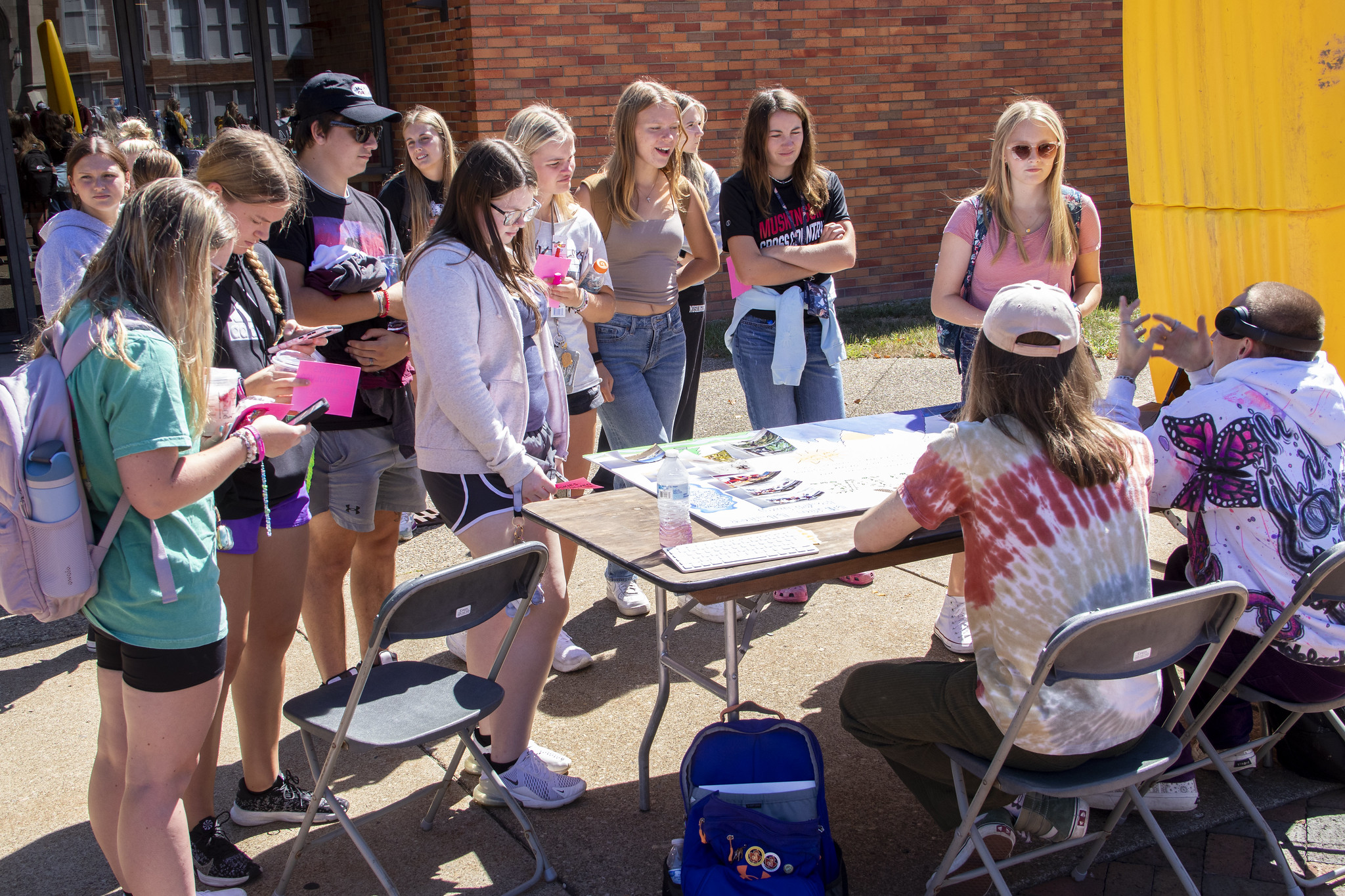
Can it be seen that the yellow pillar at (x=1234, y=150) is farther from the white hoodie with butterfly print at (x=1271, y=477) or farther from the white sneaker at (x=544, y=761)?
the white sneaker at (x=544, y=761)

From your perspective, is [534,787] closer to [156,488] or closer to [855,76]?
[156,488]

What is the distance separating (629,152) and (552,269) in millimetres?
919

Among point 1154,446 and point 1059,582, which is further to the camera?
point 1154,446

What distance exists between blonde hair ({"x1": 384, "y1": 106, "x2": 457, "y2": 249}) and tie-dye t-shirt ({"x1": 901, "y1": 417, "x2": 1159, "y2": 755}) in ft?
9.70

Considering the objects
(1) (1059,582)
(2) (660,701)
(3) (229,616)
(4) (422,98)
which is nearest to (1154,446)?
(1) (1059,582)

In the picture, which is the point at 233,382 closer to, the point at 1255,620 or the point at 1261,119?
the point at 1255,620

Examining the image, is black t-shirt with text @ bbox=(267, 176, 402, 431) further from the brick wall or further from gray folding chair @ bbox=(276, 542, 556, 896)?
the brick wall

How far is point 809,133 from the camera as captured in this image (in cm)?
459

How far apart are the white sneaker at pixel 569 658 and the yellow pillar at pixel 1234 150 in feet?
9.68

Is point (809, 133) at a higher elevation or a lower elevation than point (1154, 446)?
higher

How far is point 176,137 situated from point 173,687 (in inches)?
275

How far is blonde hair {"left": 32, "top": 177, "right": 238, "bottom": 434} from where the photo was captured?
221 cm

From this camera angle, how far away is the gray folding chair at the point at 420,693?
2.47 metres

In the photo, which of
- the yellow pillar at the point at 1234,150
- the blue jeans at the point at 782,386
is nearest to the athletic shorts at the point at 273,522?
the blue jeans at the point at 782,386
